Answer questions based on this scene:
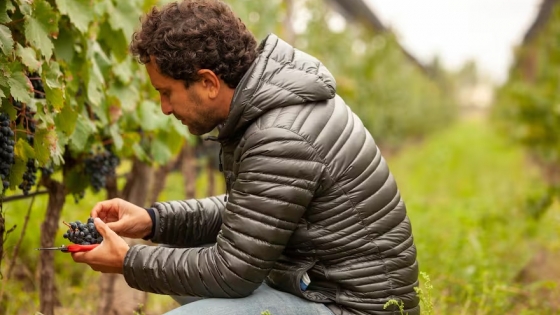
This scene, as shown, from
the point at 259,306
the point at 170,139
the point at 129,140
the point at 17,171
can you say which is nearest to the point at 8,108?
the point at 17,171

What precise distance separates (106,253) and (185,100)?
0.54 meters

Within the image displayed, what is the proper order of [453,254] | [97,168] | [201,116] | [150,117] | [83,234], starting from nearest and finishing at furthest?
[83,234], [201,116], [97,168], [150,117], [453,254]

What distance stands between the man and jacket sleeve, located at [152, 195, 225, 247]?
34 cm

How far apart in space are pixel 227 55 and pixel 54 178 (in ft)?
3.58

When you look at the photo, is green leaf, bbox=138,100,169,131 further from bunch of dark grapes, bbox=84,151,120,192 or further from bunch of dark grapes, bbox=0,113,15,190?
bunch of dark grapes, bbox=0,113,15,190

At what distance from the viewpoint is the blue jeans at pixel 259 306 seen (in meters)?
1.99

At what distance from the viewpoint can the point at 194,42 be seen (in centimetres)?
204

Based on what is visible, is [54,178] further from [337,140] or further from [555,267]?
[555,267]

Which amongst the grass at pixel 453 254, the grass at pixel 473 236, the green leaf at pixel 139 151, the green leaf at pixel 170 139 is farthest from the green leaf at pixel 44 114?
the grass at pixel 473 236

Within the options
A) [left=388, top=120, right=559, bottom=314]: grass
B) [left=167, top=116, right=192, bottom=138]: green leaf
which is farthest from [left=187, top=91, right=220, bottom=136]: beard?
[left=388, top=120, right=559, bottom=314]: grass

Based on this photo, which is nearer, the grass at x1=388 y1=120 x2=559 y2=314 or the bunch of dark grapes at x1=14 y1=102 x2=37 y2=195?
the bunch of dark grapes at x1=14 y1=102 x2=37 y2=195

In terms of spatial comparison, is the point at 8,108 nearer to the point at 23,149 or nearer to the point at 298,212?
the point at 23,149

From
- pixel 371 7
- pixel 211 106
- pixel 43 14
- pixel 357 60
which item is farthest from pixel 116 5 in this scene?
pixel 371 7

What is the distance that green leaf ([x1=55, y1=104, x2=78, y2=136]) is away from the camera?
2314 millimetres
